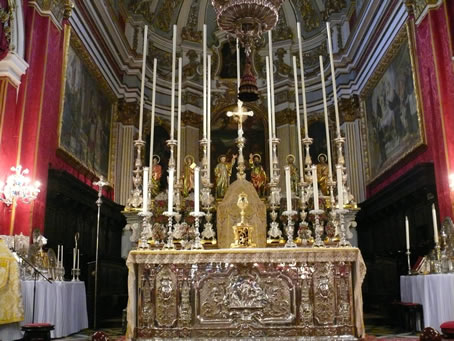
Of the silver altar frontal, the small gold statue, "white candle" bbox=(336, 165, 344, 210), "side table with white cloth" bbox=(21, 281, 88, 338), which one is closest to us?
the silver altar frontal

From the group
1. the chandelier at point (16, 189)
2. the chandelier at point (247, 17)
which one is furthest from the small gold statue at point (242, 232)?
the chandelier at point (16, 189)

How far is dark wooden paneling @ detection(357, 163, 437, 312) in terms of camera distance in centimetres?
917

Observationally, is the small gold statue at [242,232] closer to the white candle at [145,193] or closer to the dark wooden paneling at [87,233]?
the white candle at [145,193]

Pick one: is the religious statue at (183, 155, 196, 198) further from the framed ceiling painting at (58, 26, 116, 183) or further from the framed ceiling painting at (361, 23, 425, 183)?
the framed ceiling painting at (361, 23, 425, 183)

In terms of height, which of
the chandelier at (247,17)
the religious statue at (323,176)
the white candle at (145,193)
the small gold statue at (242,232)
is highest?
the chandelier at (247,17)

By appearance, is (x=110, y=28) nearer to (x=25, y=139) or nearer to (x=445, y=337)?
(x=25, y=139)

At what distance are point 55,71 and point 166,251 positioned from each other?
5.46 m

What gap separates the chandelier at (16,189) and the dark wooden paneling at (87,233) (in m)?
1.21

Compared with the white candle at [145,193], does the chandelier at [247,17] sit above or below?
above

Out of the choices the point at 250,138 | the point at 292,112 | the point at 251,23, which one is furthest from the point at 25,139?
the point at 292,112

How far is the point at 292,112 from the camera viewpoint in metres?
15.6

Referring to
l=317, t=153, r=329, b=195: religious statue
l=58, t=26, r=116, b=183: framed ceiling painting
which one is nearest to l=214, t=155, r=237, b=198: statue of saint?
l=317, t=153, r=329, b=195: religious statue

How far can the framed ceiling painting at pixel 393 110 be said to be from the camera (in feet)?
33.1

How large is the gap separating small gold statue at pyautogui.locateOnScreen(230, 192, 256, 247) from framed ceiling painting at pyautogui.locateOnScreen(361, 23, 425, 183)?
4688mm
